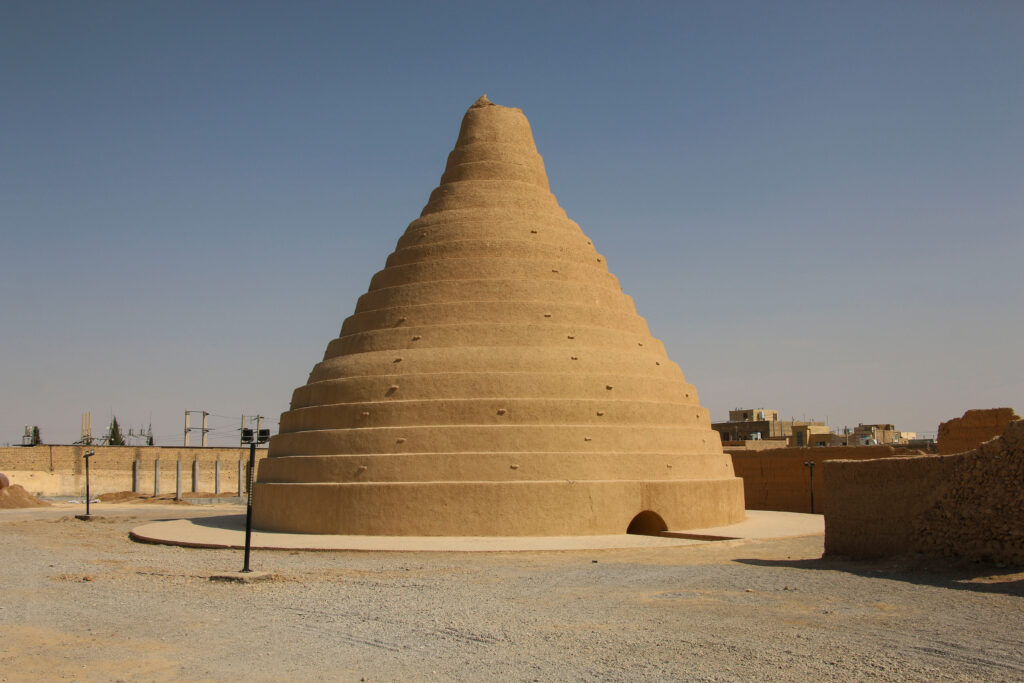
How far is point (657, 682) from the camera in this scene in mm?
7285

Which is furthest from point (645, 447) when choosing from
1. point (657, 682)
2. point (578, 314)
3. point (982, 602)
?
point (657, 682)

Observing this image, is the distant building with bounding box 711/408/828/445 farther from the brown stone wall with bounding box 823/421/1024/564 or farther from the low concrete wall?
the brown stone wall with bounding box 823/421/1024/564

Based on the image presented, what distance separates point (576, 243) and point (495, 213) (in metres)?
2.52

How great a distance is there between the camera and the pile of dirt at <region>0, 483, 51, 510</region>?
3594 centimetres

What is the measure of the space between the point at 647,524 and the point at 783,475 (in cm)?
993

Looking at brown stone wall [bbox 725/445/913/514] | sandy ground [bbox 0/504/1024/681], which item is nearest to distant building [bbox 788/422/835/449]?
brown stone wall [bbox 725/445/913/514]

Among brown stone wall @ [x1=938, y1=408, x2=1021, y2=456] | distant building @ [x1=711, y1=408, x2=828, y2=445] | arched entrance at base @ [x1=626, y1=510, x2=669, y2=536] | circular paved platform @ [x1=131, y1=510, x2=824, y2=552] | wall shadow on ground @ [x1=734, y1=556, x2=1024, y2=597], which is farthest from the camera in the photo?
distant building @ [x1=711, y1=408, x2=828, y2=445]

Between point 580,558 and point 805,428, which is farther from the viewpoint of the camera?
point 805,428

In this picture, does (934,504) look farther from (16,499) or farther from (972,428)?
(16,499)

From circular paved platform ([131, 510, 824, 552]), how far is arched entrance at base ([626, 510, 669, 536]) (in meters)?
0.61

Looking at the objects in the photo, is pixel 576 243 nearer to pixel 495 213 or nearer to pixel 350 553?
pixel 495 213

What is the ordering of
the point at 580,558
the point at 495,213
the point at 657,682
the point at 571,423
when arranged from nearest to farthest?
the point at 657,682
the point at 580,558
the point at 571,423
the point at 495,213

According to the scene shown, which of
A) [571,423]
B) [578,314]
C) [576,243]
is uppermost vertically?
[576,243]

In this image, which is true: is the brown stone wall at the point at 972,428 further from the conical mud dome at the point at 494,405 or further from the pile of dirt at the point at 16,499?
the pile of dirt at the point at 16,499
